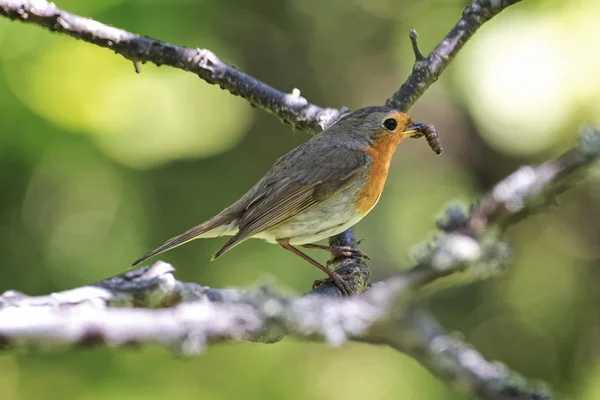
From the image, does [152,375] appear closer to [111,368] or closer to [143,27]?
[111,368]

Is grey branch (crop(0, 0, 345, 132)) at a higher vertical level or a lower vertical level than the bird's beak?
lower

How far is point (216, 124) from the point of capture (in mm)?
4797

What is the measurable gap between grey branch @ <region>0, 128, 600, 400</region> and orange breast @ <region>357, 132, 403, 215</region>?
2455mm

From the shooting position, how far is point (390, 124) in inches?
157

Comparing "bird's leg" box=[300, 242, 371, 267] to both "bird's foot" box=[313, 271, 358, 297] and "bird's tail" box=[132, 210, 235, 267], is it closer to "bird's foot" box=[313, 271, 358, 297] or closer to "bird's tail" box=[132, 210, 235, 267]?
"bird's foot" box=[313, 271, 358, 297]

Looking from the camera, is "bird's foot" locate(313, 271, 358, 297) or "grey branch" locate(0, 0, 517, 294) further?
"grey branch" locate(0, 0, 517, 294)

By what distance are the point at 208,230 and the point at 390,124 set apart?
1.12 meters

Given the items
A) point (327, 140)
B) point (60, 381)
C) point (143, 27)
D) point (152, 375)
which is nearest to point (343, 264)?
point (327, 140)

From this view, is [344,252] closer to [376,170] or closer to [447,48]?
[376,170]

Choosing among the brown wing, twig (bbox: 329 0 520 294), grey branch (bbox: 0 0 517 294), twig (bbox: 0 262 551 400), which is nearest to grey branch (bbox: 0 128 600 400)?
twig (bbox: 0 262 551 400)

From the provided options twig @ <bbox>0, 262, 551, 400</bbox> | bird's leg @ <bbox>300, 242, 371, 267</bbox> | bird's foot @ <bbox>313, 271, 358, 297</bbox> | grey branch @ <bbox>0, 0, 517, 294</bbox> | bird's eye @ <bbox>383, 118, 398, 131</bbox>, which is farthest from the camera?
bird's eye @ <bbox>383, 118, 398, 131</bbox>

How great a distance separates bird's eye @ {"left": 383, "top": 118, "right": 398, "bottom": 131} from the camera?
396 centimetres

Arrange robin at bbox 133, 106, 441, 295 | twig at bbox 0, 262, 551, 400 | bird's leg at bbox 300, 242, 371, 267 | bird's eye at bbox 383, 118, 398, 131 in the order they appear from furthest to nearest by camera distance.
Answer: bird's eye at bbox 383, 118, 398, 131 < robin at bbox 133, 106, 441, 295 < bird's leg at bbox 300, 242, 371, 267 < twig at bbox 0, 262, 551, 400

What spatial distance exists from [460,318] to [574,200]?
3.86ft
